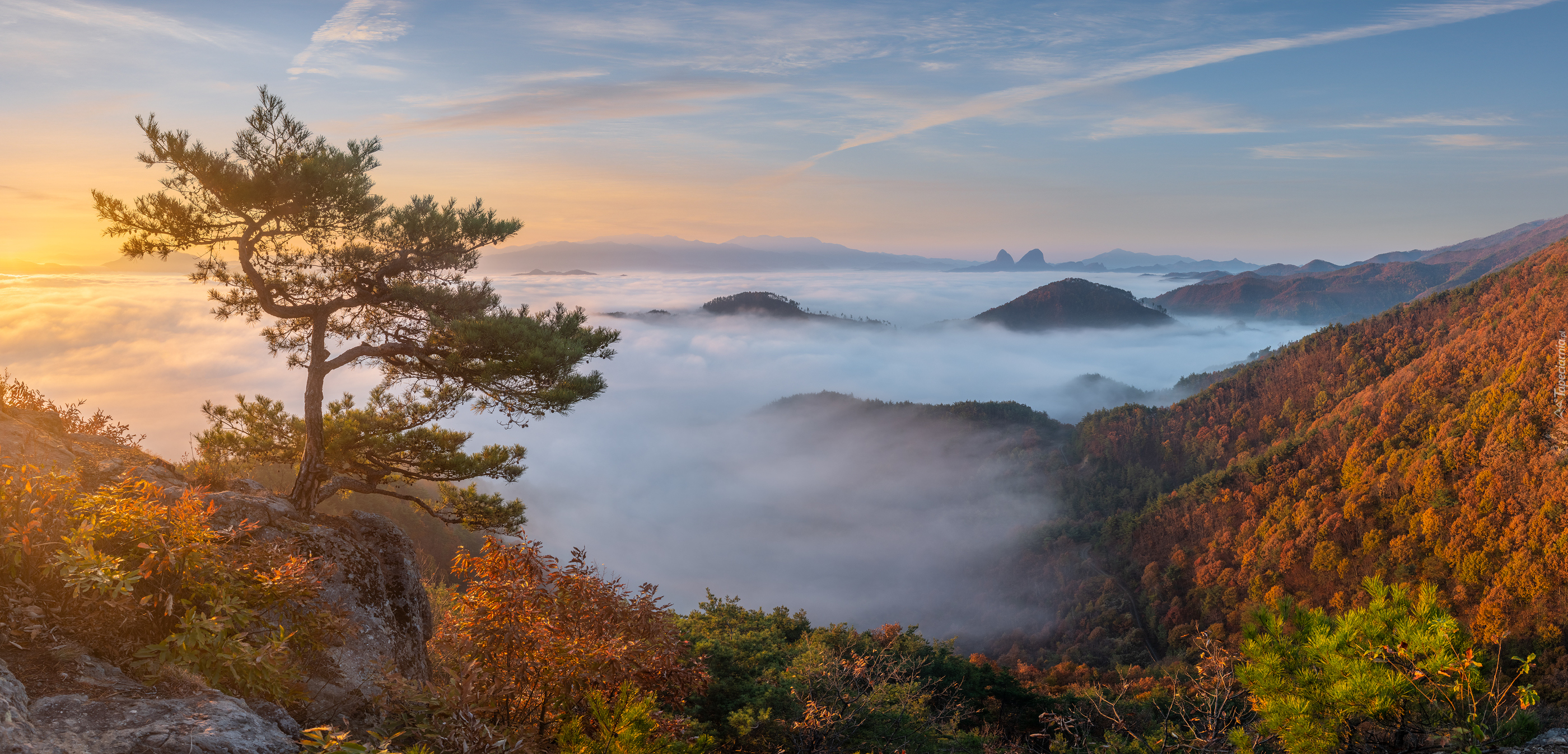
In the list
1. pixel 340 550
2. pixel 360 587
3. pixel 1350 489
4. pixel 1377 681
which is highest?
pixel 1377 681

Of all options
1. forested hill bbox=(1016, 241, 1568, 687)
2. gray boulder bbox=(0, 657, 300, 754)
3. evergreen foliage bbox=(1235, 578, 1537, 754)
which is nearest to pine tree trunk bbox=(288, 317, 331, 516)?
gray boulder bbox=(0, 657, 300, 754)

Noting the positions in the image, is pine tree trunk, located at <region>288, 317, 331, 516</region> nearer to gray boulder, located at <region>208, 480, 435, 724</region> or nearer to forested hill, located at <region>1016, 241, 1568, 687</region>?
gray boulder, located at <region>208, 480, 435, 724</region>

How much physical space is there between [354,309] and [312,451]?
2.50 m

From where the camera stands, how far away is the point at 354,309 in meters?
11.8

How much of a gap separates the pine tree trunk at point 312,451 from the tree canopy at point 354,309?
20 mm

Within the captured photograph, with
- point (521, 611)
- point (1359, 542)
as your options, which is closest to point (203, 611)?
point (521, 611)

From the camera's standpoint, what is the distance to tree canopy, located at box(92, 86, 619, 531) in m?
10.2

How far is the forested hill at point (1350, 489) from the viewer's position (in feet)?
160

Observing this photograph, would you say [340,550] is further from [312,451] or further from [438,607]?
[438,607]

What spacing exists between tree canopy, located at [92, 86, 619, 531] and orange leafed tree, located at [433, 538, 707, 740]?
553cm

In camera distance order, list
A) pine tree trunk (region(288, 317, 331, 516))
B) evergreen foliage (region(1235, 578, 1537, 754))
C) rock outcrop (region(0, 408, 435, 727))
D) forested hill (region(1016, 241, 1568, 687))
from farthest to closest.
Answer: forested hill (region(1016, 241, 1568, 687)), pine tree trunk (region(288, 317, 331, 516)), rock outcrop (region(0, 408, 435, 727)), evergreen foliage (region(1235, 578, 1537, 754))

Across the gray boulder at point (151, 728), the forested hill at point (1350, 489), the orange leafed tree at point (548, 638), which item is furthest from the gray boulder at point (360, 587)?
the forested hill at point (1350, 489)

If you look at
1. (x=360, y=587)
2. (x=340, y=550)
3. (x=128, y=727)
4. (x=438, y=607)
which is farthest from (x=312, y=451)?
(x=438, y=607)

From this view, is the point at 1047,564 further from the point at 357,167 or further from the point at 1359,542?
the point at 357,167
